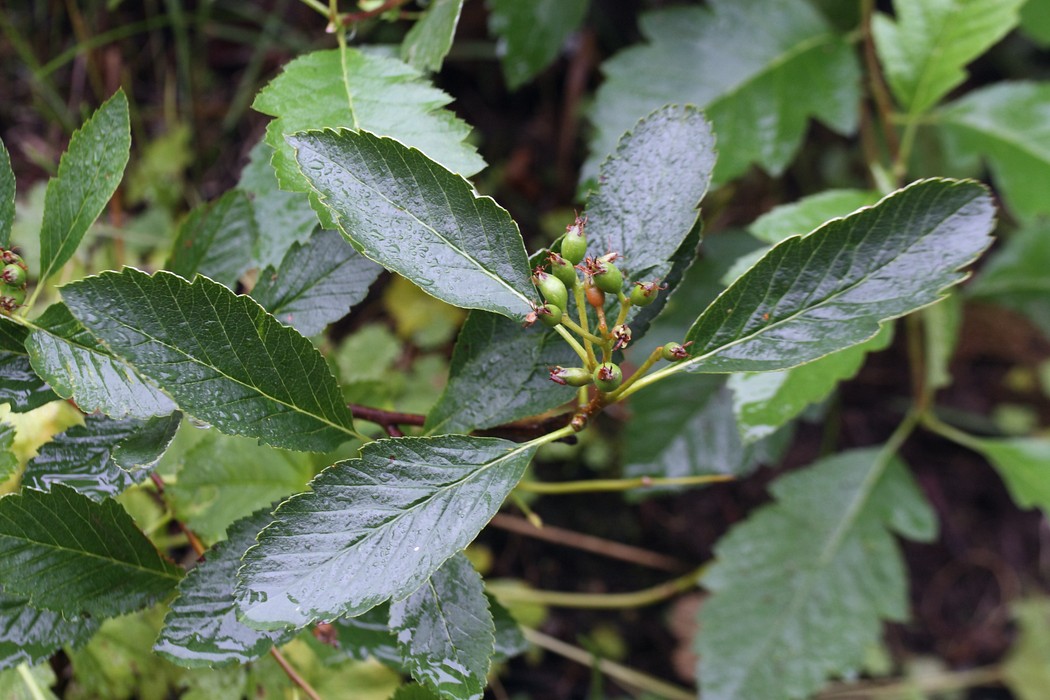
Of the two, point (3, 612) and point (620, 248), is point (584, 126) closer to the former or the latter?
point (620, 248)

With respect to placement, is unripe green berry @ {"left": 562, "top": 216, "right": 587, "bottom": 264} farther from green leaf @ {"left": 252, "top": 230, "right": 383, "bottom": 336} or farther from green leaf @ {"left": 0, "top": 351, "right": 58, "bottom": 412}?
green leaf @ {"left": 0, "top": 351, "right": 58, "bottom": 412}

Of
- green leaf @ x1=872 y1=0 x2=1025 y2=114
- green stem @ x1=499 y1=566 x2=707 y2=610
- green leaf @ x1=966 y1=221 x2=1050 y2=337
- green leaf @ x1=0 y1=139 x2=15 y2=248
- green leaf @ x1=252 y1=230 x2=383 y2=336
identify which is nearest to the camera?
green leaf @ x1=0 y1=139 x2=15 y2=248

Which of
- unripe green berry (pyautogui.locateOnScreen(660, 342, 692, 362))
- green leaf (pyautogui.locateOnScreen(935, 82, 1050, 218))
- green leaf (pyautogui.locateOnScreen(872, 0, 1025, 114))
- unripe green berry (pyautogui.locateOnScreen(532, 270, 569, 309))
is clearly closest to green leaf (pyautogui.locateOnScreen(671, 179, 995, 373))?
unripe green berry (pyautogui.locateOnScreen(660, 342, 692, 362))

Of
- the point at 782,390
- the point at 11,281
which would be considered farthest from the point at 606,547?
the point at 11,281

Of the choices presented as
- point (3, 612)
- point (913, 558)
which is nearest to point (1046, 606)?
point (913, 558)

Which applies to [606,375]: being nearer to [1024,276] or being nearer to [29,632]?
[29,632]

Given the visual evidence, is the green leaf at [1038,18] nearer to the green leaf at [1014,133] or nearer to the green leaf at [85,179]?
the green leaf at [1014,133]
